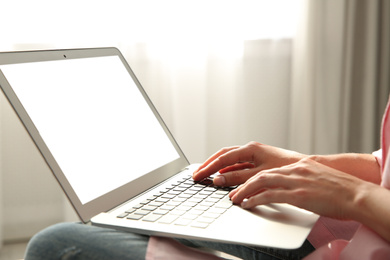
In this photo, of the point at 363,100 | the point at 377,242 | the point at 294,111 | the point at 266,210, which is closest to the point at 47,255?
the point at 266,210

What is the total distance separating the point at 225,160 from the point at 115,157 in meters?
0.19

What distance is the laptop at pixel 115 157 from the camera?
0.67m

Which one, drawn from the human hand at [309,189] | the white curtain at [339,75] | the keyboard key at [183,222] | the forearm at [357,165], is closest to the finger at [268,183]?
the human hand at [309,189]

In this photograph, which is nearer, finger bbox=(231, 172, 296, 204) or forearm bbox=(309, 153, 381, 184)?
finger bbox=(231, 172, 296, 204)

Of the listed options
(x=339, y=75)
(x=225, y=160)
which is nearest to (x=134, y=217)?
(x=225, y=160)

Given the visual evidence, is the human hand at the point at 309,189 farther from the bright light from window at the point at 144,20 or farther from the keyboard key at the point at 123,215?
the bright light from window at the point at 144,20

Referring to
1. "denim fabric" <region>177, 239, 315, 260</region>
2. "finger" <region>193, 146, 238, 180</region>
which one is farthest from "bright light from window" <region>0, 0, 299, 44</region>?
"denim fabric" <region>177, 239, 315, 260</region>

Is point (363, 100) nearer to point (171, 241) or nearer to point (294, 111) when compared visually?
point (294, 111)

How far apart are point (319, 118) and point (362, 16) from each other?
48 cm

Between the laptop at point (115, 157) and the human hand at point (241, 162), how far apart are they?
0.02 m

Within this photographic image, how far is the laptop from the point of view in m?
0.67

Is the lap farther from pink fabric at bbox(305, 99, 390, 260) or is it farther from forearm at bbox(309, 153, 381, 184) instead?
forearm at bbox(309, 153, 381, 184)

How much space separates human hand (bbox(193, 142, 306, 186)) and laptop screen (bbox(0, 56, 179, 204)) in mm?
126

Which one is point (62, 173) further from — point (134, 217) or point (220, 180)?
point (220, 180)
